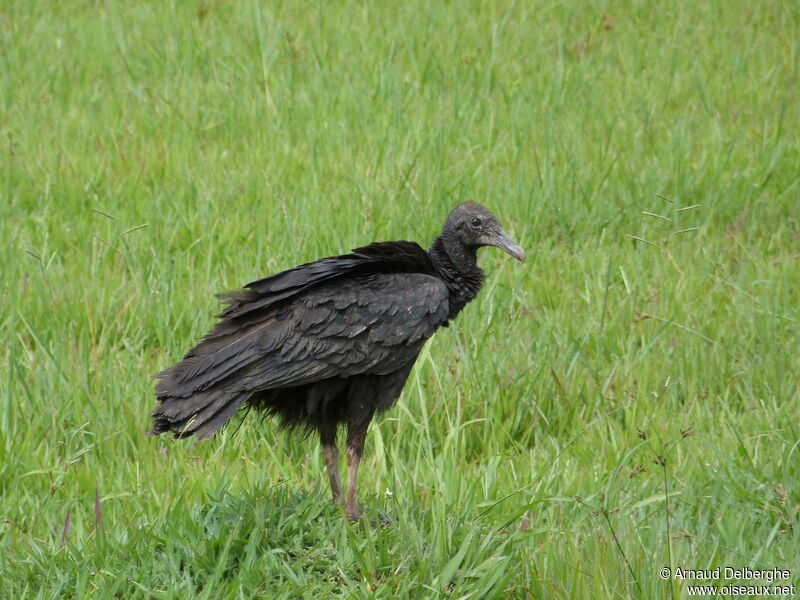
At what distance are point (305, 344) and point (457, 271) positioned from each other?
81 centimetres

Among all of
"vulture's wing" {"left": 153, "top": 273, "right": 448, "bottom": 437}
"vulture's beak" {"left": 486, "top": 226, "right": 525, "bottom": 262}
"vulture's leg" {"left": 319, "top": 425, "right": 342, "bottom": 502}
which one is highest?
"vulture's beak" {"left": 486, "top": 226, "right": 525, "bottom": 262}

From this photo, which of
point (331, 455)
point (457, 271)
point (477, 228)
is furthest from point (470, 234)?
point (331, 455)

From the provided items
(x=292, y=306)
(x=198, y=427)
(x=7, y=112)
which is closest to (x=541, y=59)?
(x=7, y=112)

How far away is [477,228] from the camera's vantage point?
3.99 metres

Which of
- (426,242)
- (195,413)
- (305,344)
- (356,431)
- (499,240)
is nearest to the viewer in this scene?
(195,413)

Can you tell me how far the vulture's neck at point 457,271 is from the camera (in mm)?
3991

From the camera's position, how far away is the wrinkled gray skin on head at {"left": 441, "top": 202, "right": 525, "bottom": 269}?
3.97m

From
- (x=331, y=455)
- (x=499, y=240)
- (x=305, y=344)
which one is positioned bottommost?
(x=331, y=455)

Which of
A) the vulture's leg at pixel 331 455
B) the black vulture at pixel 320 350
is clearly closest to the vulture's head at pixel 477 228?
the black vulture at pixel 320 350

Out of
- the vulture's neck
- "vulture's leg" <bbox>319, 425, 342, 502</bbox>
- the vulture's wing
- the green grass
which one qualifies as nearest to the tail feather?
the vulture's wing

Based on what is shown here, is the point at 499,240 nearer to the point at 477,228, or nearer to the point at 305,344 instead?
the point at 477,228

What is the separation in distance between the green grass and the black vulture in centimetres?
28

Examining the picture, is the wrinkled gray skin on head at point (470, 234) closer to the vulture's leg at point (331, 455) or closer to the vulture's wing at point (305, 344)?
the vulture's wing at point (305, 344)

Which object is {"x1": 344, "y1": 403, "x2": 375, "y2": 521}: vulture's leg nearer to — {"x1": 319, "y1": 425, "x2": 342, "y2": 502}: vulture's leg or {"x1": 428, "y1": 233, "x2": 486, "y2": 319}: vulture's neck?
{"x1": 319, "y1": 425, "x2": 342, "y2": 502}: vulture's leg
